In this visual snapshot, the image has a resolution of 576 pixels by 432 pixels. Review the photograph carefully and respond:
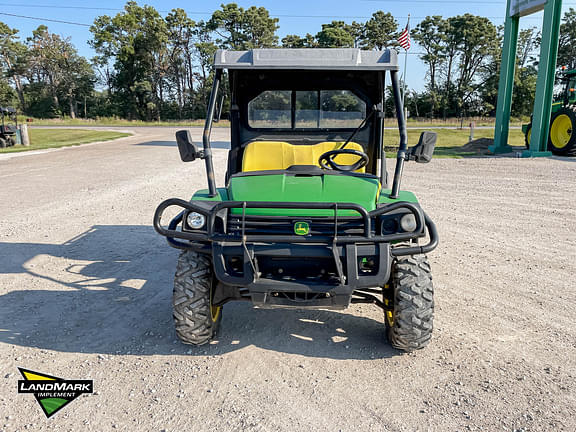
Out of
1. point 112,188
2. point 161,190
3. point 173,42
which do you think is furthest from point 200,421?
point 173,42

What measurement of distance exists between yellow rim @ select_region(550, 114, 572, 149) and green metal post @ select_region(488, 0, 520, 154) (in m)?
1.45

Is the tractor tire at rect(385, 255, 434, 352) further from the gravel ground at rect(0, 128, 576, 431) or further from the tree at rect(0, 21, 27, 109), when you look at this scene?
the tree at rect(0, 21, 27, 109)

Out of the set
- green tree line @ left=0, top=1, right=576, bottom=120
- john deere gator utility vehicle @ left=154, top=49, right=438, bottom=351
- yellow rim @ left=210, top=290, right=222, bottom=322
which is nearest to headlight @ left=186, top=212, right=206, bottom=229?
john deere gator utility vehicle @ left=154, top=49, right=438, bottom=351

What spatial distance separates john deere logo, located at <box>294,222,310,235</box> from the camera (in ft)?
10.5

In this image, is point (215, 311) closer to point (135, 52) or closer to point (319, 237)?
point (319, 237)

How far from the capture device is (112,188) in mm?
10258

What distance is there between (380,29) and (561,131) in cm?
4409

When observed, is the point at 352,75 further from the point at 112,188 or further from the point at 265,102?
the point at 112,188

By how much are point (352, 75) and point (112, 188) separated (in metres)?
7.29

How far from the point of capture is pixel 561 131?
52.2ft

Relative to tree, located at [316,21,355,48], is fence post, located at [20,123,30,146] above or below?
below

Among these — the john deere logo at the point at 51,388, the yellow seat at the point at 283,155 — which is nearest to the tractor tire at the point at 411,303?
the yellow seat at the point at 283,155

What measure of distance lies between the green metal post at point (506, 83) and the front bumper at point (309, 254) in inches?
618

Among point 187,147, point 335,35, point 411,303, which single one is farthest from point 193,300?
point 335,35
